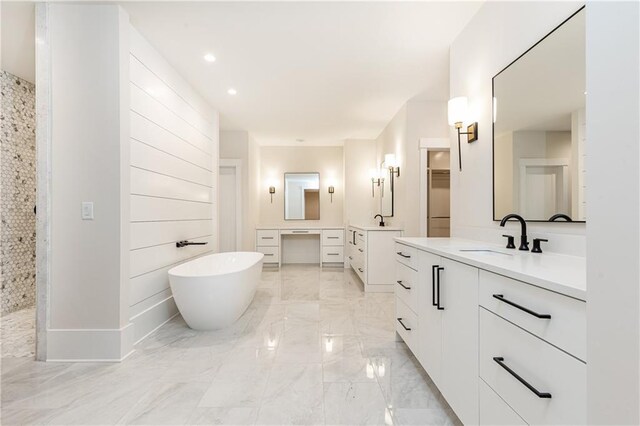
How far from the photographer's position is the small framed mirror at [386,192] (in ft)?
15.7

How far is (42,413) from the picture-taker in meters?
1.54

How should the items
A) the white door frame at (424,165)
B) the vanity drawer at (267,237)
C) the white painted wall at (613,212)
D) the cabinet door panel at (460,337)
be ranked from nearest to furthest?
the white painted wall at (613,212), the cabinet door panel at (460,337), the white door frame at (424,165), the vanity drawer at (267,237)

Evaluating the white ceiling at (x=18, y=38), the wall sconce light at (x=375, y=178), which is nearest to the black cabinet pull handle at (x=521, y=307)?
the white ceiling at (x=18, y=38)

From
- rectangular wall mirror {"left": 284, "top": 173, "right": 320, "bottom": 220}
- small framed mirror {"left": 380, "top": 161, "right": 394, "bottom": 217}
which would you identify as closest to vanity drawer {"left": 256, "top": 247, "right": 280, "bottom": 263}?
rectangular wall mirror {"left": 284, "top": 173, "right": 320, "bottom": 220}

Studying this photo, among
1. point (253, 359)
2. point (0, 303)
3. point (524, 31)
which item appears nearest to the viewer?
point (524, 31)

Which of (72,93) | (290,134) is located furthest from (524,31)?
(290,134)

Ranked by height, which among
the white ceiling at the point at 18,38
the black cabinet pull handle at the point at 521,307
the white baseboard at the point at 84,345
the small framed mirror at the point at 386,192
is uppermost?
the white ceiling at the point at 18,38

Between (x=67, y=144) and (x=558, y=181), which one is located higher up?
(x=67, y=144)

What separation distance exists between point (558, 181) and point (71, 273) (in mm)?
3055

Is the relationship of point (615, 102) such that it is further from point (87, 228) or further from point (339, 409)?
point (87, 228)

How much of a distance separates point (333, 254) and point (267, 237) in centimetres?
136

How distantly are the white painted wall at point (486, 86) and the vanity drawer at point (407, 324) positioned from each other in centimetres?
74

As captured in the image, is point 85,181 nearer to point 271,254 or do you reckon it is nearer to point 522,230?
point 522,230

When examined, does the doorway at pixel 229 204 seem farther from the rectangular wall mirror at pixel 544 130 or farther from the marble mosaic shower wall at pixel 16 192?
the rectangular wall mirror at pixel 544 130
